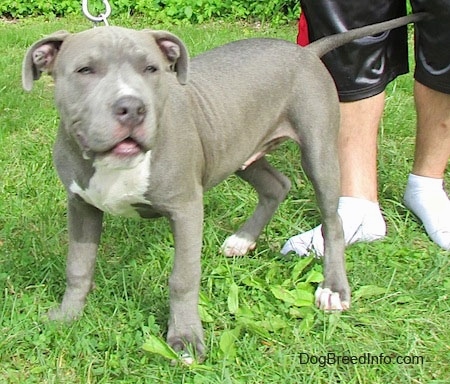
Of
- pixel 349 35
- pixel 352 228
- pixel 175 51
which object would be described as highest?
pixel 175 51

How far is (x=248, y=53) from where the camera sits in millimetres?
2961

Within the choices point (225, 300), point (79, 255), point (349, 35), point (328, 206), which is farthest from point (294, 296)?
point (349, 35)

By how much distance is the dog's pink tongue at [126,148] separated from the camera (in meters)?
2.29

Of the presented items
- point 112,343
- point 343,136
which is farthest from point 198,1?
point 112,343

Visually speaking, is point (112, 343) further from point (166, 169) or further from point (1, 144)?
point (1, 144)

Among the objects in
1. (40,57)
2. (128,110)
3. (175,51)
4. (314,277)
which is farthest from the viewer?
(314,277)

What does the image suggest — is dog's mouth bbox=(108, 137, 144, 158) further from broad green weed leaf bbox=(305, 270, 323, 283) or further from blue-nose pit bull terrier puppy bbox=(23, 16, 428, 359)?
broad green weed leaf bbox=(305, 270, 323, 283)

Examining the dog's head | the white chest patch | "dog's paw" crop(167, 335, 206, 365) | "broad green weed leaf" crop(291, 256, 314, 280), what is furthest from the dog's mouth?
"broad green weed leaf" crop(291, 256, 314, 280)

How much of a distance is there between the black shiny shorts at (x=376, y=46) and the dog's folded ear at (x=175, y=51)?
95cm

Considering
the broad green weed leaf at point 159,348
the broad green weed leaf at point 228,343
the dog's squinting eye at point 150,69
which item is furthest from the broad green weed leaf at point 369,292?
the dog's squinting eye at point 150,69

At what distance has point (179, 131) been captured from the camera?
263 cm

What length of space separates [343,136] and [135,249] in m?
1.07

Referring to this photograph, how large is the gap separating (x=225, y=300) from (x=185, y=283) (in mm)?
330

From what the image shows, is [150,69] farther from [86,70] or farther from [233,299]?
[233,299]
